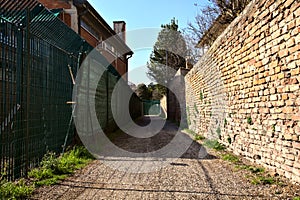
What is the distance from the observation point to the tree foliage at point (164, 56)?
29.3 meters

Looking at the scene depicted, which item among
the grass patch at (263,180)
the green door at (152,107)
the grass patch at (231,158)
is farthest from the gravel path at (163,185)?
the green door at (152,107)

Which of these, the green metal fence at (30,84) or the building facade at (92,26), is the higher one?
the building facade at (92,26)

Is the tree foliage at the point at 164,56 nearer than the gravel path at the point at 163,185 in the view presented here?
No

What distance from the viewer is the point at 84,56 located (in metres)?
6.41

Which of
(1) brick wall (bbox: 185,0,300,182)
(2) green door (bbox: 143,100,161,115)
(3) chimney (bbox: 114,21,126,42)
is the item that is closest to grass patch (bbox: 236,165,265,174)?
(1) brick wall (bbox: 185,0,300,182)

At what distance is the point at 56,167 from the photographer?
4047 millimetres

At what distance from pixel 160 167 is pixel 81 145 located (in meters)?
2.15

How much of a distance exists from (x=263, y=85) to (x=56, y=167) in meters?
3.20

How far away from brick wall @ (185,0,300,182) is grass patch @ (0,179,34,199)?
116 inches

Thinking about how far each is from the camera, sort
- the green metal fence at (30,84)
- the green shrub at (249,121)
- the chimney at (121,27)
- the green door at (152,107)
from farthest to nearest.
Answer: the green door at (152,107) < the chimney at (121,27) < the green shrub at (249,121) < the green metal fence at (30,84)

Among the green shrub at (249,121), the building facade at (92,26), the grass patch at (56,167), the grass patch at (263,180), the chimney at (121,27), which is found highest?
the chimney at (121,27)

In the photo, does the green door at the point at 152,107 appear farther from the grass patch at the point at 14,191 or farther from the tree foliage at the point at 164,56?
the grass patch at the point at 14,191

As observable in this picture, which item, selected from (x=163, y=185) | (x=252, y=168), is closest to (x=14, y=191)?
(x=163, y=185)

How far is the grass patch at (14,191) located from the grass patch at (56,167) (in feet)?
0.95
